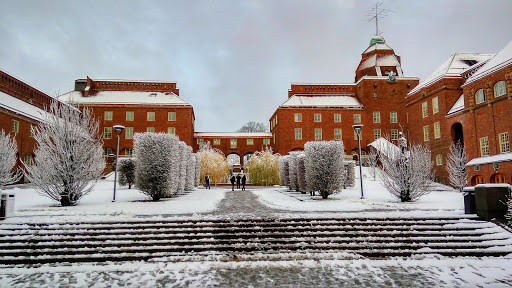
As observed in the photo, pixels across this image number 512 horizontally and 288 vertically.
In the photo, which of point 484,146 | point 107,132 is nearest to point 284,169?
point 484,146

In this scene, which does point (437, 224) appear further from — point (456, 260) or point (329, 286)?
point (329, 286)

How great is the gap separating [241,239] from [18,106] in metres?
32.5

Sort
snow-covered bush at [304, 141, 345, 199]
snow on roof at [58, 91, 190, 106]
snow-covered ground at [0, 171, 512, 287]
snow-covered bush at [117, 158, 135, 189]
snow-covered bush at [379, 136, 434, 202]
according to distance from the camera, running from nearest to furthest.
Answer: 1. snow-covered ground at [0, 171, 512, 287]
2. snow-covered bush at [379, 136, 434, 202]
3. snow-covered bush at [304, 141, 345, 199]
4. snow-covered bush at [117, 158, 135, 189]
5. snow on roof at [58, 91, 190, 106]

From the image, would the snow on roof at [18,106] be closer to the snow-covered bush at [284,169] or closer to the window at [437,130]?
the snow-covered bush at [284,169]

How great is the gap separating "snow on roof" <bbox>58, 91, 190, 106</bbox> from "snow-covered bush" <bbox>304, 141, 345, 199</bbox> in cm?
3399

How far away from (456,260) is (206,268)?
5800mm

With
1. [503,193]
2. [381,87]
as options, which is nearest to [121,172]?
[503,193]

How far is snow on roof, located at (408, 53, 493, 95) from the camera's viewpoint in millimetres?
30441

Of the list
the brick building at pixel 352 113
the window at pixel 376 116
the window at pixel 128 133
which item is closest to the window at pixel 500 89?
the brick building at pixel 352 113

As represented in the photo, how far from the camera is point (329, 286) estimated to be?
19.9 feet

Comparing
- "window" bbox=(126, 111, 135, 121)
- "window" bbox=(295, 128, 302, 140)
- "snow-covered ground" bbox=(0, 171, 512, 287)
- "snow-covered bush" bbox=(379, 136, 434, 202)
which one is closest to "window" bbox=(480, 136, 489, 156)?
"snow-covered bush" bbox=(379, 136, 434, 202)

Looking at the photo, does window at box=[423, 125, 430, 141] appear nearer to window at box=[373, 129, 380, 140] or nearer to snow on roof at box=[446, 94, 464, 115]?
snow on roof at box=[446, 94, 464, 115]

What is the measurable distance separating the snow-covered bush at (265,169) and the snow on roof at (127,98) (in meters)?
18.6

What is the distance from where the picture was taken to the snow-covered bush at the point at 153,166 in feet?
52.3
